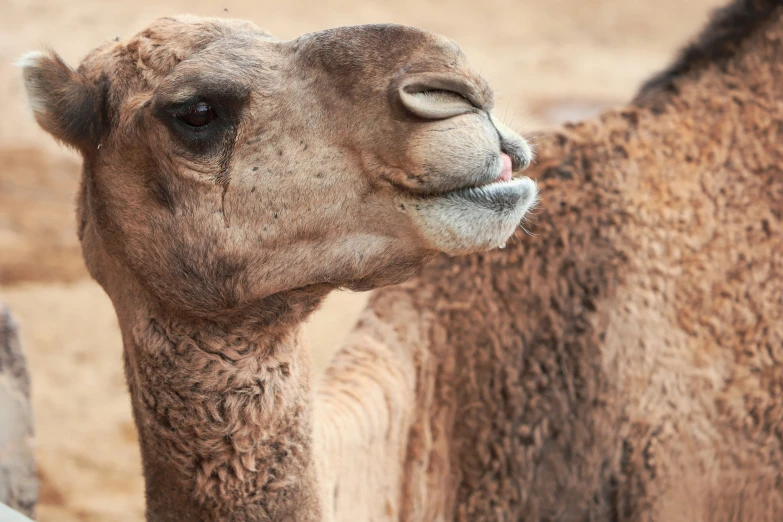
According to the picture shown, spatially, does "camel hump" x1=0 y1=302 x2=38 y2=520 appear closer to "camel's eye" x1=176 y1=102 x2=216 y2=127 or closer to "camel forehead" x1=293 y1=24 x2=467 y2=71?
"camel's eye" x1=176 y1=102 x2=216 y2=127

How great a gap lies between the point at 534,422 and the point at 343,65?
1.55m

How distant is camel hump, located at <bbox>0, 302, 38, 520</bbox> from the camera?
3.95m

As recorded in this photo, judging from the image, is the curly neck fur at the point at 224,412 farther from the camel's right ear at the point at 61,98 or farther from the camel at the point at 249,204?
the camel's right ear at the point at 61,98

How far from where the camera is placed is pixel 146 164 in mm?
2516

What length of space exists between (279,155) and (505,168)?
1.99 feet

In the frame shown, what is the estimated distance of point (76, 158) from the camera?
12758 millimetres

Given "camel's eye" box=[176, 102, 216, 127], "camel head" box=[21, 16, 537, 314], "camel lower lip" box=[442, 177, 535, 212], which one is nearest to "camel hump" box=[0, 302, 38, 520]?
"camel head" box=[21, 16, 537, 314]

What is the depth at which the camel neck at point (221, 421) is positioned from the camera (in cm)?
250

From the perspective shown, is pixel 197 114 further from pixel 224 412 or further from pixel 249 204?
pixel 224 412

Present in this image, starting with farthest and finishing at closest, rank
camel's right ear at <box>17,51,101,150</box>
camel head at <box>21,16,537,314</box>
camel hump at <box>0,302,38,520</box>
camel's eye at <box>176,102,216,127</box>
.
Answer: camel hump at <box>0,302,38,520</box> → camel's right ear at <box>17,51,101,150</box> → camel's eye at <box>176,102,216,127</box> → camel head at <box>21,16,537,314</box>

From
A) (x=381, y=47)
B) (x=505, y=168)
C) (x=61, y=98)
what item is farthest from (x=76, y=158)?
(x=505, y=168)

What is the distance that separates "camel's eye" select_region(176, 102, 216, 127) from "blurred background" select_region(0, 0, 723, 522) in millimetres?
571

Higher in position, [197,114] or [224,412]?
[197,114]

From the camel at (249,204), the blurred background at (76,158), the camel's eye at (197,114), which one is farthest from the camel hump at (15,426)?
the camel's eye at (197,114)
